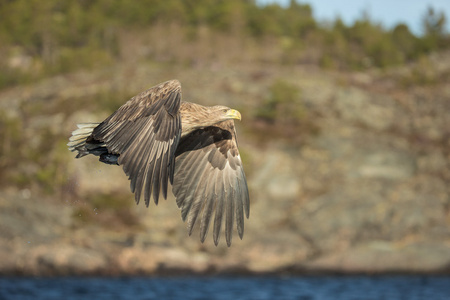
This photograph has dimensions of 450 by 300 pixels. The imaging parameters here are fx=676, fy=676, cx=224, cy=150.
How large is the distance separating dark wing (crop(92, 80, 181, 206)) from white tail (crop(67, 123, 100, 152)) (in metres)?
0.56

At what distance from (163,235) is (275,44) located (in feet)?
120

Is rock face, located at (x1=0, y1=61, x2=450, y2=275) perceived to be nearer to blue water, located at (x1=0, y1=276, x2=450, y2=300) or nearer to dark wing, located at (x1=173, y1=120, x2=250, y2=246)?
blue water, located at (x1=0, y1=276, x2=450, y2=300)

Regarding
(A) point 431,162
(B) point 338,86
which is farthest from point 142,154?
(B) point 338,86

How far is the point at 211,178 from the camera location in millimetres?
9125

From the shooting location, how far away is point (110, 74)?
54.3 metres

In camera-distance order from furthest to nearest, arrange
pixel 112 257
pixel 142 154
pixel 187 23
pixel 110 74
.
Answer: pixel 187 23 < pixel 110 74 < pixel 112 257 < pixel 142 154

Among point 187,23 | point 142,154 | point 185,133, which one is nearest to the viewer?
point 142,154

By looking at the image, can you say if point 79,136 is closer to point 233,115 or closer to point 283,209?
point 233,115

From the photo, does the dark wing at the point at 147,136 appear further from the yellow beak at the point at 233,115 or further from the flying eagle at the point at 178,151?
the yellow beak at the point at 233,115

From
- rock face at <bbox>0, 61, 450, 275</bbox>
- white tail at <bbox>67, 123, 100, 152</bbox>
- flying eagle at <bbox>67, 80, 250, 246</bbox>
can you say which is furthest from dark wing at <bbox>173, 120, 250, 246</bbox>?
rock face at <bbox>0, 61, 450, 275</bbox>

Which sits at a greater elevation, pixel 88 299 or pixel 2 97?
pixel 2 97

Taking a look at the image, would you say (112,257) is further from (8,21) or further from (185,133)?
(8,21)

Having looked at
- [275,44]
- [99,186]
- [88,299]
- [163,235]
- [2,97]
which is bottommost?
[88,299]

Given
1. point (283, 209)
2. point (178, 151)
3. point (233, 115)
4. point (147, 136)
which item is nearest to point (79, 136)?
point (178, 151)
